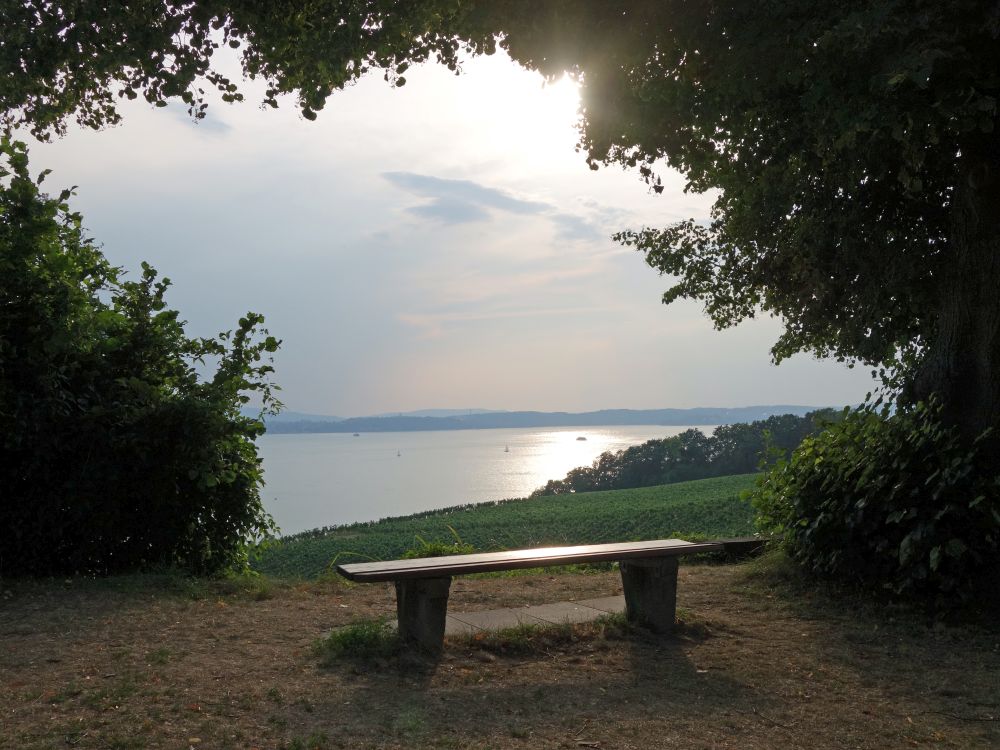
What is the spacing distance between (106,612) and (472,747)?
11.7 feet

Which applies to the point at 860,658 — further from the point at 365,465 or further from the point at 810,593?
the point at 365,465

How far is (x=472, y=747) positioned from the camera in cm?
378

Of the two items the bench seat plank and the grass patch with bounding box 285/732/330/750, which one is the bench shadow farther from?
the bench seat plank

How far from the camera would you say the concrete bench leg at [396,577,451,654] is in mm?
5219

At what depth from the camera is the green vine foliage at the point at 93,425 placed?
7281mm

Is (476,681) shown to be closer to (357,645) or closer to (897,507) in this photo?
(357,645)

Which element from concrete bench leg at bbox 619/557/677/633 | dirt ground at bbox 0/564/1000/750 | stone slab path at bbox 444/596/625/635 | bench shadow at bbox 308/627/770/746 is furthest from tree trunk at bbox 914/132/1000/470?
bench shadow at bbox 308/627/770/746

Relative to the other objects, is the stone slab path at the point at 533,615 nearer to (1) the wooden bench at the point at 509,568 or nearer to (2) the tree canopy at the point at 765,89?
(1) the wooden bench at the point at 509,568

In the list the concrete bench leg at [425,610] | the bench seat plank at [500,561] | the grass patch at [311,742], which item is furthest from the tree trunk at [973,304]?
the grass patch at [311,742]

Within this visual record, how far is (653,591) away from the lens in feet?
19.9

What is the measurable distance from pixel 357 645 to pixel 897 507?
14.7ft

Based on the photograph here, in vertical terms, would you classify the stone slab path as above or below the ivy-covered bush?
below

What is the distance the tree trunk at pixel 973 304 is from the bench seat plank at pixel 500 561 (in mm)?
2896

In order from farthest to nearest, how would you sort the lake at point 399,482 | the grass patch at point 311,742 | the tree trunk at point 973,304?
1. the lake at point 399,482
2. the tree trunk at point 973,304
3. the grass patch at point 311,742
